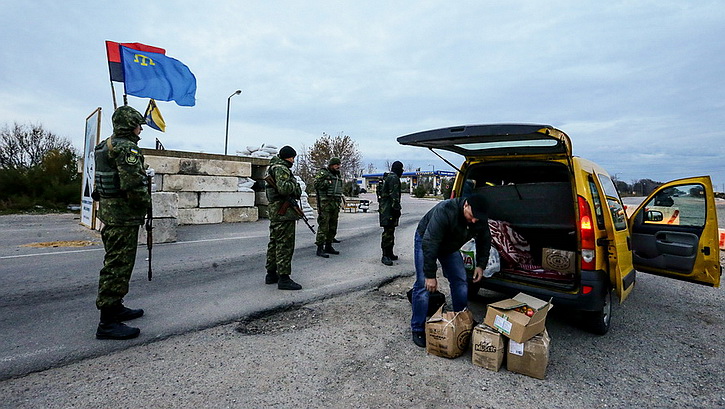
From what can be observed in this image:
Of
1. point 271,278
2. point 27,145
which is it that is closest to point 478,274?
point 271,278

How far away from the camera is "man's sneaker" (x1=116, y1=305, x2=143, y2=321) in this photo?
378 centimetres

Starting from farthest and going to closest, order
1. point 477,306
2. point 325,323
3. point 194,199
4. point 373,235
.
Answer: point 194,199 → point 373,235 → point 477,306 → point 325,323

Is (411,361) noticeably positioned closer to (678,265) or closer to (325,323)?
(325,323)

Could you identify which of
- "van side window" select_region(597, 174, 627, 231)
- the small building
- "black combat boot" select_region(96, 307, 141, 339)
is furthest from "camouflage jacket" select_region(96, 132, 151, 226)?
the small building

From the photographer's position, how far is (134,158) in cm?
347

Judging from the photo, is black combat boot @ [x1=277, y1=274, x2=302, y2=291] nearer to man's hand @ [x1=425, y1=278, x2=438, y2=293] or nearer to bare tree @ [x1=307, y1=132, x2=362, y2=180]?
man's hand @ [x1=425, y1=278, x2=438, y2=293]

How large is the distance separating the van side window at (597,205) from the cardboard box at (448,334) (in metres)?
1.52

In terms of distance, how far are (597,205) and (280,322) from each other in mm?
3293

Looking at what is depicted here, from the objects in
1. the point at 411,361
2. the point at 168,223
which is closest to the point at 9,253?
the point at 168,223

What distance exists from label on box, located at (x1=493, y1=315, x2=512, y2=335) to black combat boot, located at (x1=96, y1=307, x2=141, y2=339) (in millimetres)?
3064

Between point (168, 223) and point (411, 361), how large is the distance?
23.9 feet

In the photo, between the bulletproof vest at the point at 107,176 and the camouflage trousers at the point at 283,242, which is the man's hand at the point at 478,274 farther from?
A: the bulletproof vest at the point at 107,176

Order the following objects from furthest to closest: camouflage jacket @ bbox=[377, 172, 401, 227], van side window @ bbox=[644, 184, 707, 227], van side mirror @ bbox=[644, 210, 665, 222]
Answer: camouflage jacket @ bbox=[377, 172, 401, 227]
van side mirror @ bbox=[644, 210, 665, 222]
van side window @ bbox=[644, 184, 707, 227]

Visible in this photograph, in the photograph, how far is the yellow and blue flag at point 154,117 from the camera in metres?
11.2
